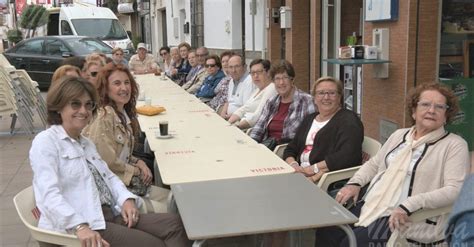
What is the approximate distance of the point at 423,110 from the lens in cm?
304

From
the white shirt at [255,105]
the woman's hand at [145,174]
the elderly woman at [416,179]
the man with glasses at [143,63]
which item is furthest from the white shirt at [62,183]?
the man with glasses at [143,63]

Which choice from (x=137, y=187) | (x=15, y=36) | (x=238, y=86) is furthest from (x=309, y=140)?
(x=15, y=36)

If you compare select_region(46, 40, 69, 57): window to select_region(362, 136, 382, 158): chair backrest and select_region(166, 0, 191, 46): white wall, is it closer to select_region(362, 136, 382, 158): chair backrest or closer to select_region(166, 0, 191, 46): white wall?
select_region(166, 0, 191, 46): white wall

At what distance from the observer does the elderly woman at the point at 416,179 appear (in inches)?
109

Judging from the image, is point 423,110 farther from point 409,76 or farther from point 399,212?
point 409,76

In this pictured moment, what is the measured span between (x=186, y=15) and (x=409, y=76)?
45.6ft

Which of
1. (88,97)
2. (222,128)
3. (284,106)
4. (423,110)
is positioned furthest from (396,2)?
(88,97)

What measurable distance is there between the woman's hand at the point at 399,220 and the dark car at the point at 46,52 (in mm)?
12206

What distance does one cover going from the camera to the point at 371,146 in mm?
3852

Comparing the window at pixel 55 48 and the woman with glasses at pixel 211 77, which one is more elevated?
the window at pixel 55 48

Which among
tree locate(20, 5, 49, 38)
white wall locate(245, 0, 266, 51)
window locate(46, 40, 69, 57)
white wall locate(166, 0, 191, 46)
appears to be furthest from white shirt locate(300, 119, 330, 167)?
tree locate(20, 5, 49, 38)

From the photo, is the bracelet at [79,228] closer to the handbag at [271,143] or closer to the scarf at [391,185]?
the scarf at [391,185]

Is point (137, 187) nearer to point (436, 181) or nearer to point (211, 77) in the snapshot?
point (436, 181)

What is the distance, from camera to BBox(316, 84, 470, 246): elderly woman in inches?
109
